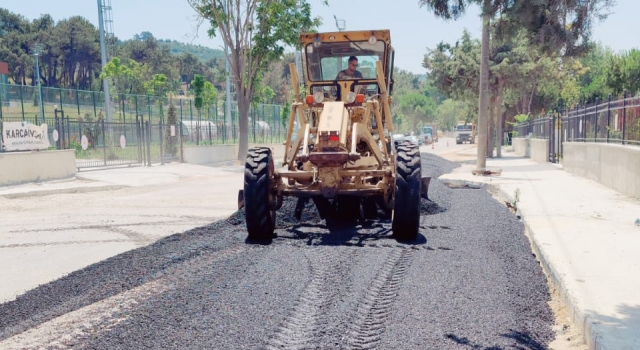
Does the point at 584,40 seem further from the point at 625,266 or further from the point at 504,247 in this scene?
the point at 504,247

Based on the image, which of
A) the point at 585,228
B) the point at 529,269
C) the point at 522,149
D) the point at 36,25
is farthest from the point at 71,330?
the point at 36,25

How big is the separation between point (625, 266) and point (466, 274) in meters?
1.82

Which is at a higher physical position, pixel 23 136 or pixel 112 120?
pixel 112 120

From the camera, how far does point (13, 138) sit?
18484 millimetres

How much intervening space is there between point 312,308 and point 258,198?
10.7ft

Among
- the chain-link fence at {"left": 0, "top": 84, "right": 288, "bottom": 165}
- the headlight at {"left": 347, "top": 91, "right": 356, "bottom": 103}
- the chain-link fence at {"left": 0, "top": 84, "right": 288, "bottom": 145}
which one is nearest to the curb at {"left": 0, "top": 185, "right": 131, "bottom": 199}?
the chain-link fence at {"left": 0, "top": 84, "right": 288, "bottom": 165}

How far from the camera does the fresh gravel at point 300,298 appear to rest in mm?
4883

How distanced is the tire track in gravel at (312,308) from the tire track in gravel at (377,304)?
0.28 metres

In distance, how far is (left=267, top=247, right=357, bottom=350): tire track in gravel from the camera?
15.7ft

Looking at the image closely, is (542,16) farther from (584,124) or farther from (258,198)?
(584,124)

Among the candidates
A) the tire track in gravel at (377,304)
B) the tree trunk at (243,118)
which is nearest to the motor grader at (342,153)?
the tire track in gravel at (377,304)

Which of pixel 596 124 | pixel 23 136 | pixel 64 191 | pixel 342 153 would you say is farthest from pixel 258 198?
pixel 23 136

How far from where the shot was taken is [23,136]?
18.8 metres

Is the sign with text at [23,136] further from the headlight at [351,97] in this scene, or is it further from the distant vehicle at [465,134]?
the distant vehicle at [465,134]
